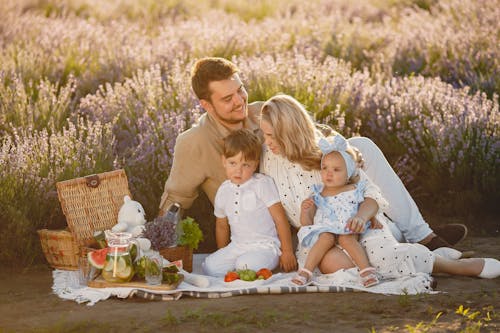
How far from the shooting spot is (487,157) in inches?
251

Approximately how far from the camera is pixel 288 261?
5391 mm

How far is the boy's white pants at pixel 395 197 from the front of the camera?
18.3ft

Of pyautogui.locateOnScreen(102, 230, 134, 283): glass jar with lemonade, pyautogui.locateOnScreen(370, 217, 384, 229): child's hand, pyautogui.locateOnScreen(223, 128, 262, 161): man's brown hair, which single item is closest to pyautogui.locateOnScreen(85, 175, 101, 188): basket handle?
pyautogui.locateOnScreen(102, 230, 134, 283): glass jar with lemonade

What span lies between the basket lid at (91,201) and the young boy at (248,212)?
0.63m

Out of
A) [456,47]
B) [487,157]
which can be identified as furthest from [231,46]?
[487,157]

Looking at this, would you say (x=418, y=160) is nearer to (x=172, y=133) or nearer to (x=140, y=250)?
(x=172, y=133)

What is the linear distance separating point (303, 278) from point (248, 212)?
27.7 inches

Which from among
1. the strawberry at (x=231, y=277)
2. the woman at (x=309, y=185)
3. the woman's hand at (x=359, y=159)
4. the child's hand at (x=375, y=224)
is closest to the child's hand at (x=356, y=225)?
the woman at (x=309, y=185)

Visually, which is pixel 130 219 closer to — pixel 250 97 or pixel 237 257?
pixel 237 257

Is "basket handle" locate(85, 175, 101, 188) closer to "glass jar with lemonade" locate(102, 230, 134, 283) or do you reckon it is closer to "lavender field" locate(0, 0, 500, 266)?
"lavender field" locate(0, 0, 500, 266)

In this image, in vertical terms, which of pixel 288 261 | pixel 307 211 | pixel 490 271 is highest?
pixel 307 211

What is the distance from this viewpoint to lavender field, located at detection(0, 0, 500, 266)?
593 centimetres

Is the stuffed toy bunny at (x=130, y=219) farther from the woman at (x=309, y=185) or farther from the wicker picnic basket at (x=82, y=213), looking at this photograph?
the woman at (x=309, y=185)

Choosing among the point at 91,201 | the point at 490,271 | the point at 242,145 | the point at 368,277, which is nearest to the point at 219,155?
the point at 242,145
